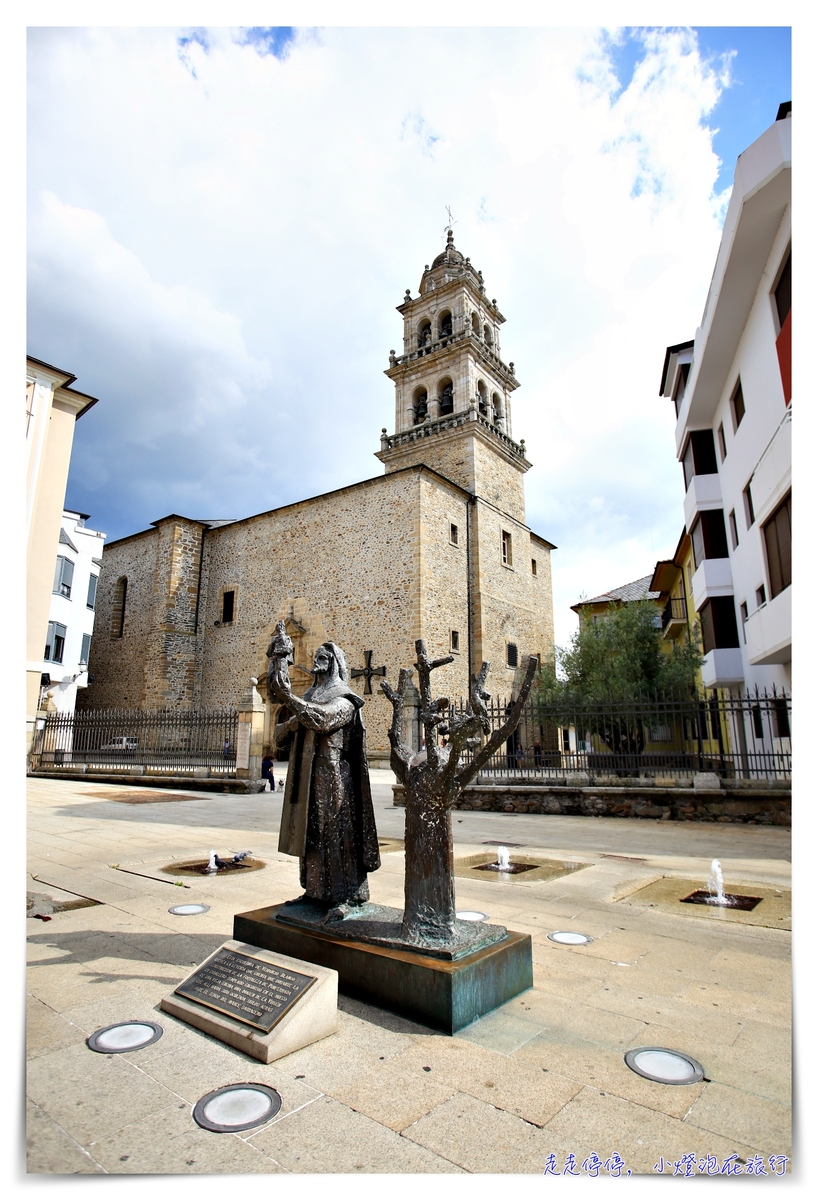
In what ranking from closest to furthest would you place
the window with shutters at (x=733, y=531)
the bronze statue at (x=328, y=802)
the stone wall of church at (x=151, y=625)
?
the bronze statue at (x=328, y=802) < the window with shutters at (x=733, y=531) < the stone wall of church at (x=151, y=625)

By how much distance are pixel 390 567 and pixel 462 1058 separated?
18.5 metres

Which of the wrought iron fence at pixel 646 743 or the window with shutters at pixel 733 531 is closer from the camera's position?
the wrought iron fence at pixel 646 743

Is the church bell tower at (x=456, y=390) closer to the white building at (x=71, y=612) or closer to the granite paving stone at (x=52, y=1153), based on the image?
the white building at (x=71, y=612)

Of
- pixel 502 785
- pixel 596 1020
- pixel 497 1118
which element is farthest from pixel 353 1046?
pixel 502 785

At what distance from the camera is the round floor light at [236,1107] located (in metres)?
1.89

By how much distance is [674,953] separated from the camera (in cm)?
362

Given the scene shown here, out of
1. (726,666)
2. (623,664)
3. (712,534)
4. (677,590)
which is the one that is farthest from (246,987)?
(677,590)

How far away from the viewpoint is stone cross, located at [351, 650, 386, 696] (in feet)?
65.4

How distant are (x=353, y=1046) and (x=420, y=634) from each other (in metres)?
17.4

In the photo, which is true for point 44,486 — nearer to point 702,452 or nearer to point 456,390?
point 702,452

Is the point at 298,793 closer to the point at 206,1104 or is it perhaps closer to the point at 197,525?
the point at 206,1104

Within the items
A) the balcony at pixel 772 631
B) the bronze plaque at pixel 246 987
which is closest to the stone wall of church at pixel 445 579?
the balcony at pixel 772 631

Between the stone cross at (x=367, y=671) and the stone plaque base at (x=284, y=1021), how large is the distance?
17.2 m

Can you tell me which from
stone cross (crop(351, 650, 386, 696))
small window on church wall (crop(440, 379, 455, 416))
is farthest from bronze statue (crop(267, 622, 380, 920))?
small window on church wall (crop(440, 379, 455, 416))
